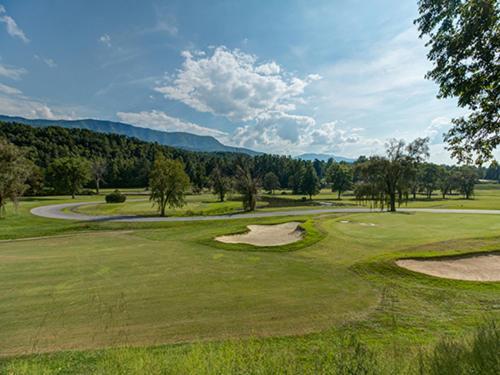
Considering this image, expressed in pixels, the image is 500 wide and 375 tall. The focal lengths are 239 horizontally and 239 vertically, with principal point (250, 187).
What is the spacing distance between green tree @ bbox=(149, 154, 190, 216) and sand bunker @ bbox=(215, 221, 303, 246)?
53.4 feet

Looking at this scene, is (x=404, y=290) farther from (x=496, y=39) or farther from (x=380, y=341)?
(x=496, y=39)

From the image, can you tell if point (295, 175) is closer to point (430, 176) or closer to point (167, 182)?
point (430, 176)

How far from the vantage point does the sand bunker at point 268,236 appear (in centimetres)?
1638

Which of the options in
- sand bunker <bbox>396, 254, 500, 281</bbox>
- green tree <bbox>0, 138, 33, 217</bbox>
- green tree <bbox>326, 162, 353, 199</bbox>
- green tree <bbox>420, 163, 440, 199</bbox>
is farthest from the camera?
→ green tree <bbox>420, 163, 440, 199</bbox>

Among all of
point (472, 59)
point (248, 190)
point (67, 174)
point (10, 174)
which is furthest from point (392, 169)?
point (67, 174)

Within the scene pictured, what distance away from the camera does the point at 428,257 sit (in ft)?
37.9

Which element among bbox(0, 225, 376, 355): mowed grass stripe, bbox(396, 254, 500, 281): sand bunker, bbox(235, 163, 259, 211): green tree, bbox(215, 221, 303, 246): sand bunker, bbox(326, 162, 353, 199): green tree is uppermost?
bbox(326, 162, 353, 199): green tree

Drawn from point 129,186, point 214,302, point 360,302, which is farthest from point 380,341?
point 129,186

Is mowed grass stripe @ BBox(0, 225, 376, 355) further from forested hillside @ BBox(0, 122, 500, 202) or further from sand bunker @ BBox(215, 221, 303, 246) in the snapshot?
forested hillside @ BBox(0, 122, 500, 202)

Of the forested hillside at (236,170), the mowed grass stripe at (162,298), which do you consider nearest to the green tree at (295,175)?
the forested hillside at (236,170)

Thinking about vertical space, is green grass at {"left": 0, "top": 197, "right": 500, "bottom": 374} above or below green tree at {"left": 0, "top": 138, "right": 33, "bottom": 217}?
below

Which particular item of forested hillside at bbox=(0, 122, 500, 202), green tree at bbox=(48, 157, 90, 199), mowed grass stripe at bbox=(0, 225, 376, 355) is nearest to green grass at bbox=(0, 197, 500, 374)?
mowed grass stripe at bbox=(0, 225, 376, 355)

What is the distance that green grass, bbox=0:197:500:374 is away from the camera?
443 centimetres

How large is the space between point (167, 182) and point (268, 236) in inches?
804
